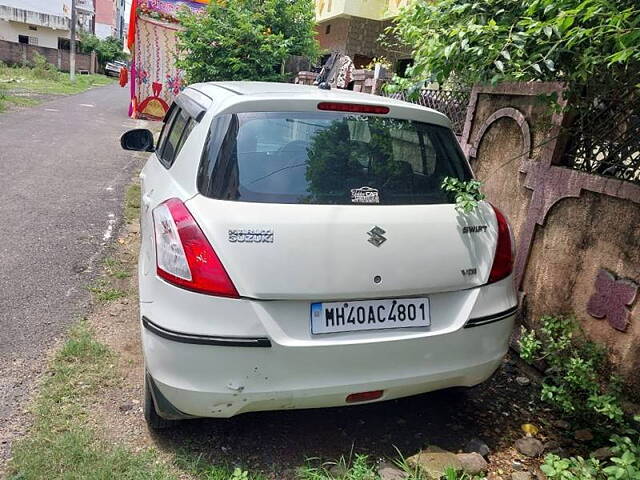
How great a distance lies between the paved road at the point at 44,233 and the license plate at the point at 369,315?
1594mm

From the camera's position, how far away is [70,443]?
2377 mm

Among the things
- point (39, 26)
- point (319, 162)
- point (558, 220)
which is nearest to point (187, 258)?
point (319, 162)

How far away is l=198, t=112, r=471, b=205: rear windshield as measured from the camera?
2258 millimetres

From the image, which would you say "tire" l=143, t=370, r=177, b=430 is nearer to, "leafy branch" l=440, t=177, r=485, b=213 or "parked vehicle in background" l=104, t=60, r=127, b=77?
"leafy branch" l=440, t=177, r=485, b=213

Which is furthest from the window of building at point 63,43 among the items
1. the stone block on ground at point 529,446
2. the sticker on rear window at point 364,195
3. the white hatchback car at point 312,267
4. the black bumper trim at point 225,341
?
the stone block on ground at point 529,446

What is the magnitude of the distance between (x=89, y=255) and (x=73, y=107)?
Result: 50.4ft

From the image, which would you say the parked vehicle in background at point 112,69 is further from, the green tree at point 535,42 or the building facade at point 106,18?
the green tree at point 535,42

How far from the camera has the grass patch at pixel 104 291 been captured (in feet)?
13.0

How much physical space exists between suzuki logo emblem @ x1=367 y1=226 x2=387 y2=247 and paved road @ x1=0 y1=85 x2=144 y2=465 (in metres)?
1.92

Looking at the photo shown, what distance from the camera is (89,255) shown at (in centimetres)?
477

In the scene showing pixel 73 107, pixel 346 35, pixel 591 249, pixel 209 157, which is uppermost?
pixel 346 35

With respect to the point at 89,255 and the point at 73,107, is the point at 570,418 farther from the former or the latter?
the point at 73,107

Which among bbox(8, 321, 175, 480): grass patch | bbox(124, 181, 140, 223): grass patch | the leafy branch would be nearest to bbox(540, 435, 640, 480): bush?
the leafy branch

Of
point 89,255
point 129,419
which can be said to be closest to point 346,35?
point 89,255
